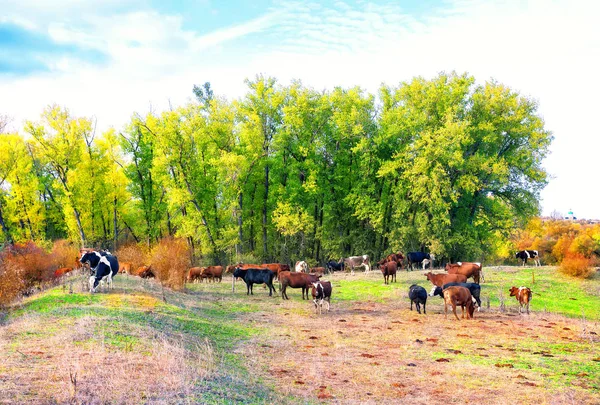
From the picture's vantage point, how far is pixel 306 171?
44.6 metres

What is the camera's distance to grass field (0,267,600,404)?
342 inches

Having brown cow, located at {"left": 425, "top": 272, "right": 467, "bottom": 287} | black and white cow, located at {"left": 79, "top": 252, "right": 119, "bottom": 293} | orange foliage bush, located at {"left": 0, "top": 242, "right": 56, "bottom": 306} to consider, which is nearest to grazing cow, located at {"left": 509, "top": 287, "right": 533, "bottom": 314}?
brown cow, located at {"left": 425, "top": 272, "right": 467, "bottom": 287}

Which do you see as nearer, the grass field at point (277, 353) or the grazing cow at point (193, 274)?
the grass field at point (277, 353)

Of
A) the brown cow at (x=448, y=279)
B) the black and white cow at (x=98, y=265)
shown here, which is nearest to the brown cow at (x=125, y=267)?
the black and white cow at (x=98, y=265)

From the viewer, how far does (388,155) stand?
4378 centimetres

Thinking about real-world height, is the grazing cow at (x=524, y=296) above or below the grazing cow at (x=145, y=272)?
below

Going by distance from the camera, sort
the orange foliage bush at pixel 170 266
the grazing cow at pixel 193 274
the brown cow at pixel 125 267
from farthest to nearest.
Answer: the grazing cow at pixel 193 274 < the brown cow at pixel 125 267 < the orange foliage bush at pixel 170 266

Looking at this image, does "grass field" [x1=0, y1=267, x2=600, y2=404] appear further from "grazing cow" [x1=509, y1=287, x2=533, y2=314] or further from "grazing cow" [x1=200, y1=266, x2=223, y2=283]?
"grazing cow" [x1=200, y1=266, x2=223, y2=283]

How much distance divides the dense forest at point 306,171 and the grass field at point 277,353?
65.1ft

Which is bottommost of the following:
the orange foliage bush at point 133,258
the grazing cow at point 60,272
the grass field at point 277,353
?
the grass field at point 277,353

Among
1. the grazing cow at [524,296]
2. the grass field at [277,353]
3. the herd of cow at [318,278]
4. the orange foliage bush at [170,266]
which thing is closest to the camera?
the grass field at [277,353]

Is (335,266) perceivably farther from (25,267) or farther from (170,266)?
(25,267)

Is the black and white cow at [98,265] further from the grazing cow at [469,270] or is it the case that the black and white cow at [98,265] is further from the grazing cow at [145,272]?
the grazing cow at [469,270]

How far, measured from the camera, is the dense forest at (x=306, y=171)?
40.2m
